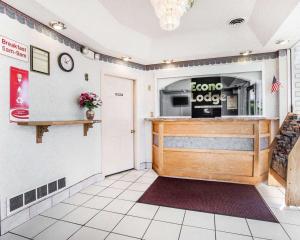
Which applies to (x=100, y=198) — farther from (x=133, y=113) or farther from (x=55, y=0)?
(x=55, y=0)

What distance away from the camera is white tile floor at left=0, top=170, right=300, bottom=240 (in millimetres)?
2162

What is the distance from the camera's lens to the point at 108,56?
412 cm

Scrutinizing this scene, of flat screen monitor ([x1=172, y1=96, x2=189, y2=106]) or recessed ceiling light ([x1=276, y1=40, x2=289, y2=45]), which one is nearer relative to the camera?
recessed ceiling light ([x1=276, y1=40, x2=289, y2=45])

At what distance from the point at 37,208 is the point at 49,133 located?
3.40 feet

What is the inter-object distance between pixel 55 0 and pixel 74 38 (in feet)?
2.63

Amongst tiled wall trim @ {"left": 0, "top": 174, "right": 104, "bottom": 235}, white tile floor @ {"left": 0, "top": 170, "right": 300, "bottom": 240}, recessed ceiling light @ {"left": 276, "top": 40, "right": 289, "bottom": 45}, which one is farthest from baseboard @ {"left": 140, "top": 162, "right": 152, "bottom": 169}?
recessed ceiling light @ {"left": 276, "top": 40, "right": 289, "bottom": 45}

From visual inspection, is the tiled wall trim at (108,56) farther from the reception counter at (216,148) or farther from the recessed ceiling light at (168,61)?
the reception counter at (216,148)

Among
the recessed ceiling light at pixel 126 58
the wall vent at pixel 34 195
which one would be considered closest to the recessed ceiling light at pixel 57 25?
the recessed ceiling light at pixel 126 58

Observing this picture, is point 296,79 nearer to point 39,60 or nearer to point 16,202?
point 39,60

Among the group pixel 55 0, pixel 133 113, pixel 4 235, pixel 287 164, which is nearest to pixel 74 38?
pixel 55 0

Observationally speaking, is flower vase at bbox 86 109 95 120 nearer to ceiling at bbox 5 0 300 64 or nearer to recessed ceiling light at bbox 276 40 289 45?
ceiling at bbox 5 0 300 64

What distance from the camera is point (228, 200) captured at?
3043 mm

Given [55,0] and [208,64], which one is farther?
[208,64]

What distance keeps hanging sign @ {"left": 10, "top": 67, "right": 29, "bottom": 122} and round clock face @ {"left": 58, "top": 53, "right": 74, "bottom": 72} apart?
63cm
